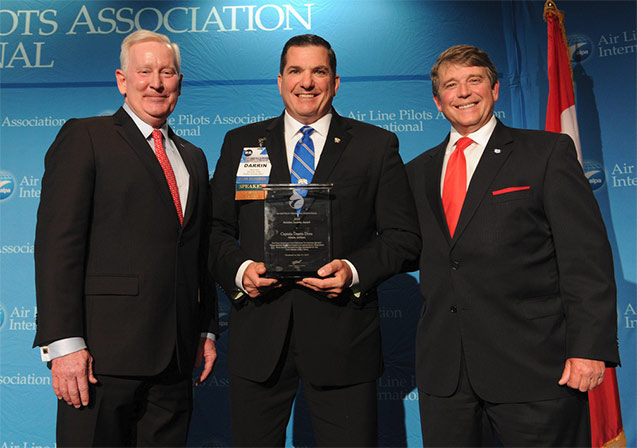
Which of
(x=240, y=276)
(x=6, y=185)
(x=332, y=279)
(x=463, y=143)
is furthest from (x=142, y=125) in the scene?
(x=6, y=185)

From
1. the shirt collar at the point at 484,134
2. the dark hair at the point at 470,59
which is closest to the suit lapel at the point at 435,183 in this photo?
the shirt collar at the point at 484,134

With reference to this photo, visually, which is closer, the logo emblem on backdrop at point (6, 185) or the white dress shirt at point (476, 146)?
the white dress shirt at point (476, 146)

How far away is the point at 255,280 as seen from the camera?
6.01 feet

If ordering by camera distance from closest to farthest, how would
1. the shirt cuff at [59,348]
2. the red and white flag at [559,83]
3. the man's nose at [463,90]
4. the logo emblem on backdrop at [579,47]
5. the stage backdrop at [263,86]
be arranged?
the shirt cuff at [59,348] < the man's nose at [463,90] < the red and white flag at [559,83] < the stage backdrop at [263,86] < the logo emblem on backdrop at [579,47]

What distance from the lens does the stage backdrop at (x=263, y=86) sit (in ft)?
11.3

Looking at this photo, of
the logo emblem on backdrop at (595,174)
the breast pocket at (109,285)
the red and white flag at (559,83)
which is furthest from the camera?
the logo emblem on backdrop at (595,174)

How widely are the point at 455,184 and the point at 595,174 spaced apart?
6.75 feet

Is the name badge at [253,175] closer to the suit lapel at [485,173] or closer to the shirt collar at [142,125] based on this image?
the shirt collar at [142,125]

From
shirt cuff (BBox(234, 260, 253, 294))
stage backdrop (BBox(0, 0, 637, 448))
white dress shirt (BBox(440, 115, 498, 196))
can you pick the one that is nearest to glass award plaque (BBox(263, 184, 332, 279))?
shirt cuff (BBox(234, 260, 253, 294))

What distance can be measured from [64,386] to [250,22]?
2836 mm

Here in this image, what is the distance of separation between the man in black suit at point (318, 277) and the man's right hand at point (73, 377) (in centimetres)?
52

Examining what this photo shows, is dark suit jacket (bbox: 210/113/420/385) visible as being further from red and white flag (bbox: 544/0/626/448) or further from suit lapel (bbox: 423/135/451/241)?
red and white flag (bbox: 544/0/626/448)

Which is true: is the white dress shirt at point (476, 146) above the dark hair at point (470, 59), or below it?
below

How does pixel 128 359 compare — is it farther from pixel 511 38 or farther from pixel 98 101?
pixel 511 38
